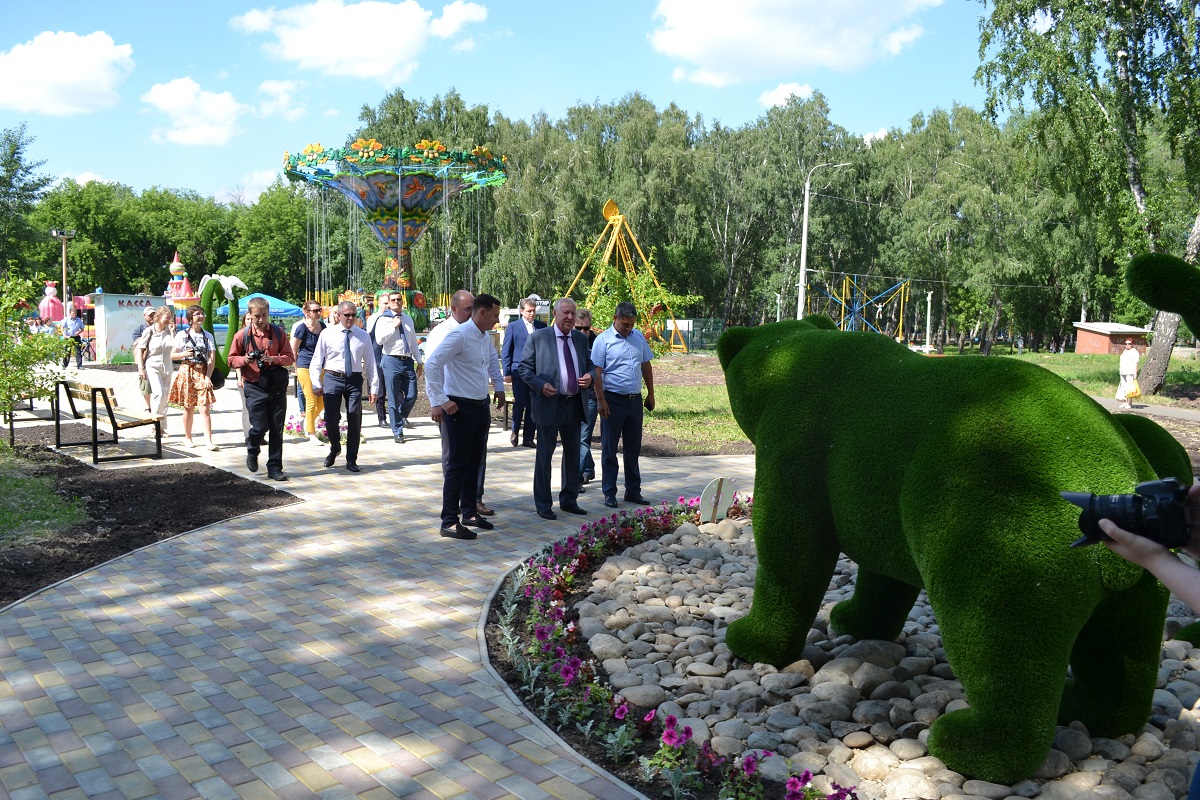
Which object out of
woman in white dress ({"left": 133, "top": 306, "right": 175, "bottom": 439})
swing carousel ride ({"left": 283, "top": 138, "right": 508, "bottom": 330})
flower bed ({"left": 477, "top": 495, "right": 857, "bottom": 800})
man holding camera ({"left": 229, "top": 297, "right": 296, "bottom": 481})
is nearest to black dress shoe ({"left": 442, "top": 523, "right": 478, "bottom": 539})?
flower bed ({"left": 477, "top": 495, "right": 857, "bottom": 800})

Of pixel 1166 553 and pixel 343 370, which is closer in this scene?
pixel 1166 553

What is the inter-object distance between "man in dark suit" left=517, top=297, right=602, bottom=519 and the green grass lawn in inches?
163

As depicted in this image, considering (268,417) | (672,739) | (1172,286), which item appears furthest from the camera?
(268,417)

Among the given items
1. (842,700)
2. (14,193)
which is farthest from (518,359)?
(14,193)

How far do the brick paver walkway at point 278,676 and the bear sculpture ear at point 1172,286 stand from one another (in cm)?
277

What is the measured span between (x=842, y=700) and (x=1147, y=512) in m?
2.60

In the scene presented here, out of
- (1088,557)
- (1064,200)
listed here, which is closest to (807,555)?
(1088,557)

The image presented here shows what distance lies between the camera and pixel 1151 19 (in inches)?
867

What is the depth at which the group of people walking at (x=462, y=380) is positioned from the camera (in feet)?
25.5

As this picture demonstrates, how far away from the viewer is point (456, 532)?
7695 millimetres

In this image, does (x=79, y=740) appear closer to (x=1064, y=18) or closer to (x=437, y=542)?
(x=437, y=542)

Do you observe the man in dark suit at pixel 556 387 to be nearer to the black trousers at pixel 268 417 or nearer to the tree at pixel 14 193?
the black trousers at pixel 268 417

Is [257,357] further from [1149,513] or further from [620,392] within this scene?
[1149,513]

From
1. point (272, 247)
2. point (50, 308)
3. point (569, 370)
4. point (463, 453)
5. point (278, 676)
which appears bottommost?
point (278, 676)
